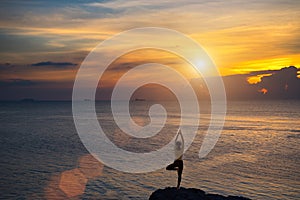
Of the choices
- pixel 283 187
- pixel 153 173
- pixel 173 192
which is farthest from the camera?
pixel 153 173

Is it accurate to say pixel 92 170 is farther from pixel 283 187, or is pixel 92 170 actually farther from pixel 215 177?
pixel 283 187

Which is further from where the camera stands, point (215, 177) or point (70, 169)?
point (70, 169)

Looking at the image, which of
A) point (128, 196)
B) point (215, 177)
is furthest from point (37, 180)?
point (215, 177)

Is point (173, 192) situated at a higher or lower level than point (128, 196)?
higher

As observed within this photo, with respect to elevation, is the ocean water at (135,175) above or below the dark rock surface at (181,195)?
below

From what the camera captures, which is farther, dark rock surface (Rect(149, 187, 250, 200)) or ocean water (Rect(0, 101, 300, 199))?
ocean water (Rect(0, 101, 300, 199))

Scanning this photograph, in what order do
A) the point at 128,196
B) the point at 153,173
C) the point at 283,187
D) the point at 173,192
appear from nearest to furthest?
1. the point at 173,192
2. the point at 128,196
3. the point at 283,187
4. the point at 153,173

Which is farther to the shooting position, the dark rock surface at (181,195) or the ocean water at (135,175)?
the ocean water at (135,175)

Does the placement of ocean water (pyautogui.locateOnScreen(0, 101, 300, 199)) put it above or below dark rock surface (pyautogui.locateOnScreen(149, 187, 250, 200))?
below

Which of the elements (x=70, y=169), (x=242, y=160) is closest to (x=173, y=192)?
(x=70, y=169)

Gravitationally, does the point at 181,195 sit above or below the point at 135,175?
above

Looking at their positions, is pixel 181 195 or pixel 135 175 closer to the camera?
pixel 181 195

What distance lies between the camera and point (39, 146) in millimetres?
58594

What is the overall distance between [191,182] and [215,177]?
3.43 metres
